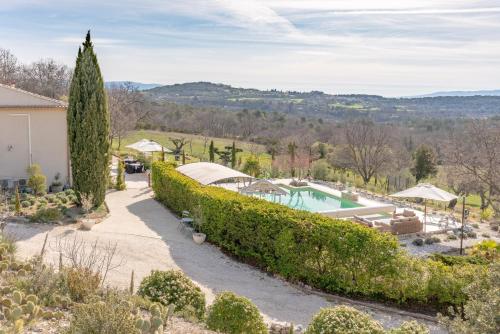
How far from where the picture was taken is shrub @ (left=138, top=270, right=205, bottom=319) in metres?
8.81

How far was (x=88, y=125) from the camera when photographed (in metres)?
17.8

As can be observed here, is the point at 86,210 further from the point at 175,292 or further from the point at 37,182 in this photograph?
the point at 175,292

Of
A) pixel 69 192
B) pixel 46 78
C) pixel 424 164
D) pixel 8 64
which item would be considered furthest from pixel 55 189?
pixel 8 64

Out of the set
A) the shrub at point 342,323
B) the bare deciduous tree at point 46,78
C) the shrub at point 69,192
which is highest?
the bare deciduous tree at point 46,78

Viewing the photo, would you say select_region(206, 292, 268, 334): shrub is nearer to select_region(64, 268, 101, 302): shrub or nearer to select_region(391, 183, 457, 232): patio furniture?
select_region(64, 268, 101, 302): shrub

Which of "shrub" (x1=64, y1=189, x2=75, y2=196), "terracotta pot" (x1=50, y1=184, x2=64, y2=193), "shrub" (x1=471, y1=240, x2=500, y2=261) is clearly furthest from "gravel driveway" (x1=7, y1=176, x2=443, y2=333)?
"shrub" (x1=471, y1=240, x2=500, y2=261)

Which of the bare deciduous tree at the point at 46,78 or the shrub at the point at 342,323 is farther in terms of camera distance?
the bare deciduous tree at the point at 46,78

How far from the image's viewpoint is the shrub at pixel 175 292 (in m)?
8.81

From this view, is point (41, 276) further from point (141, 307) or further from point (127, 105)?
point (127, 105)

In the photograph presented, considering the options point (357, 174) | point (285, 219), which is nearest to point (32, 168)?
point (285, 219)

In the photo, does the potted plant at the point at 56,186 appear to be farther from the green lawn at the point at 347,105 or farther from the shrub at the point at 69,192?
the green lawn at the point at 347,105

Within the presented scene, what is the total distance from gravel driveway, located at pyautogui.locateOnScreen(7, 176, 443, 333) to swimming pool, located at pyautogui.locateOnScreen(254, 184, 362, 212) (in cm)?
776

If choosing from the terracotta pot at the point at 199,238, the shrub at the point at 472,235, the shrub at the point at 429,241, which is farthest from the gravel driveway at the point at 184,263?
the shrub at the point at 472,235

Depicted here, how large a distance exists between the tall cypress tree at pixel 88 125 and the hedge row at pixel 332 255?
19.5 ft
